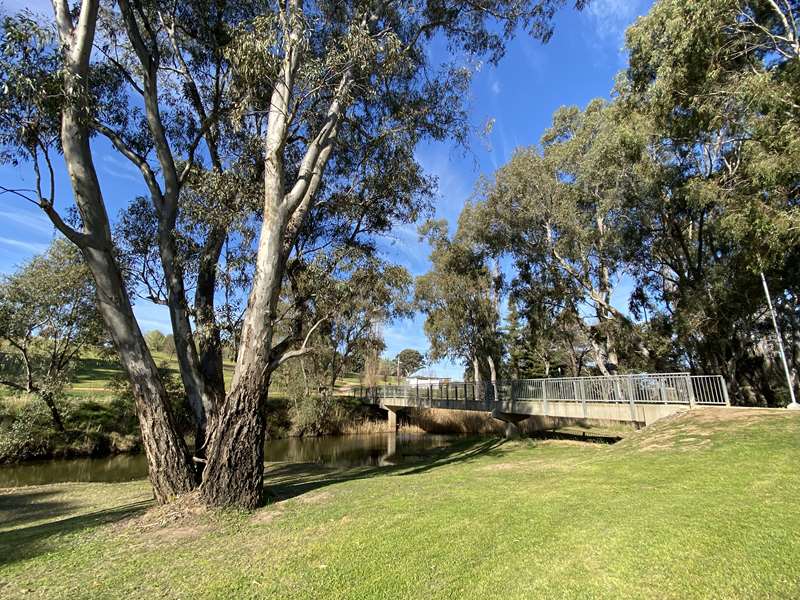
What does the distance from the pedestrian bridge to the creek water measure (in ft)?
11.9

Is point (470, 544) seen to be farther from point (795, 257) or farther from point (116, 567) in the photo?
point (795, 257)

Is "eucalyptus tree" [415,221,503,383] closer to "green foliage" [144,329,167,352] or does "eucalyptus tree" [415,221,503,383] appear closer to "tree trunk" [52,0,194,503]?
"tree trunk" [52,0,194,503]

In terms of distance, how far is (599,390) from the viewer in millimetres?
13195

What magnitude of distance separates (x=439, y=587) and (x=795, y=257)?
51.4ft

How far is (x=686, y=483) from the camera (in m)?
5.30

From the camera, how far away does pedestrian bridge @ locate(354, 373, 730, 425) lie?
10.8 m

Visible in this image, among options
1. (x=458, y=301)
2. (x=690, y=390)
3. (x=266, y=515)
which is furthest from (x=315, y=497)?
(x=458, y=301)

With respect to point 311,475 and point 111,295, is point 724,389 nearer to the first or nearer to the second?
point 311,475

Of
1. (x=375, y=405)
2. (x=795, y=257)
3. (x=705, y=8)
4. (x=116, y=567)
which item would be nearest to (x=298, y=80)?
(x=116, y=567)

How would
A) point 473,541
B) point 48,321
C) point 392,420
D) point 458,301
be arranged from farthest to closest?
1. point 392,420
2. point 458,301
3. point 48,321
4. point 473,541

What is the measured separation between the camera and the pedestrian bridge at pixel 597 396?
35.5 ft

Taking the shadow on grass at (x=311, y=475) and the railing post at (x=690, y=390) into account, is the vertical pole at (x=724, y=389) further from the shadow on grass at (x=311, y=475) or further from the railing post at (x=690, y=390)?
the shadow on grass at (x=311, y=475)

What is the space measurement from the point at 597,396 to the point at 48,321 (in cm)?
1807

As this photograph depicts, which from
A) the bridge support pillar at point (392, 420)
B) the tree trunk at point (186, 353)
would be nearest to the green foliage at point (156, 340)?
the bridge support pillar at point (392, 420)
